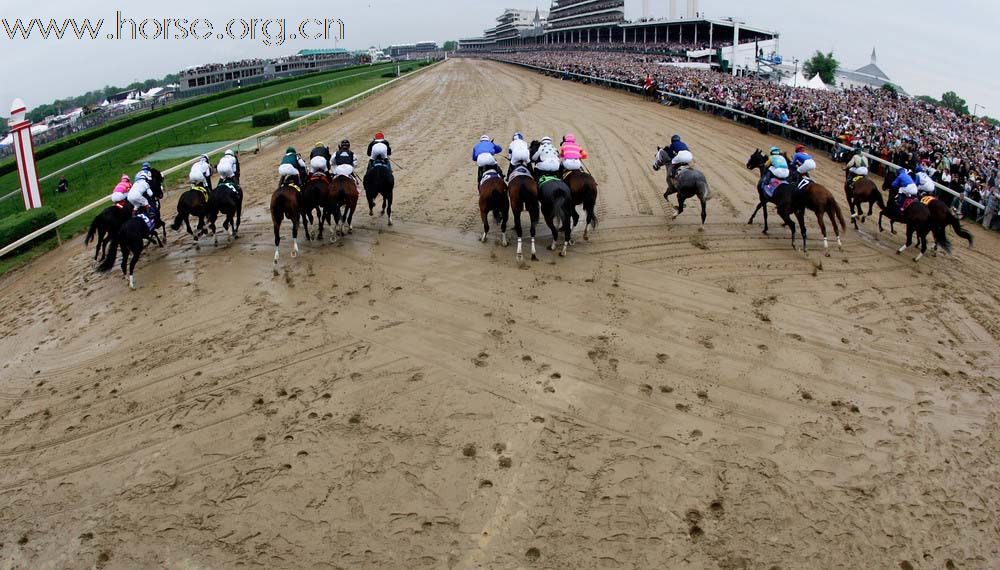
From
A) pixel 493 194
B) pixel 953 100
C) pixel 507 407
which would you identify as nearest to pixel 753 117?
pixel 493 194

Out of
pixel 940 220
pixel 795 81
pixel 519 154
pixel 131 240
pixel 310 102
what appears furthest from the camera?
pixel 795 81

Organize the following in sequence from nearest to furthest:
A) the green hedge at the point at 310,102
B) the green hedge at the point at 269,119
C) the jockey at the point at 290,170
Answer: the jockey at the point at 290,170
the green hedge at the point at 269,119
the green hedge at the point at 310,102

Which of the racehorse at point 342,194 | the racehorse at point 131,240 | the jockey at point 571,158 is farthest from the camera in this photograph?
the racehorse at point 342,194

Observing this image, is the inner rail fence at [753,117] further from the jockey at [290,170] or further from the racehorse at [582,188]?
the jockey at [290,170]

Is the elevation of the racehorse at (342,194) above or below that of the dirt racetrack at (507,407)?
above

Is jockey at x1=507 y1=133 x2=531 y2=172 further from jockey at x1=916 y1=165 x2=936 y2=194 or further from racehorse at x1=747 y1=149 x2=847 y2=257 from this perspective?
jockey at x1=916 y1=165 x2=936 y2=194

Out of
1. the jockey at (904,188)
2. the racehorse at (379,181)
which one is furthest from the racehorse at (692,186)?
the racehorse at (379,181)

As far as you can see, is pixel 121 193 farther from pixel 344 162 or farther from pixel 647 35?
pixel 647 35

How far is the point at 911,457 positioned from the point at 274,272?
8.47 metres

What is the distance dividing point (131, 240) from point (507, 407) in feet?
23.0

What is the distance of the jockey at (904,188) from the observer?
30.9ft

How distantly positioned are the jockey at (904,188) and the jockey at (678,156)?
10.8 feet

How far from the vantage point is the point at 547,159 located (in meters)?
9.57

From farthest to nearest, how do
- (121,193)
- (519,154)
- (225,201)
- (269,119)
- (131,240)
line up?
(269,119)
(225,201)
(121,193)
(519,154)
(131,240)
